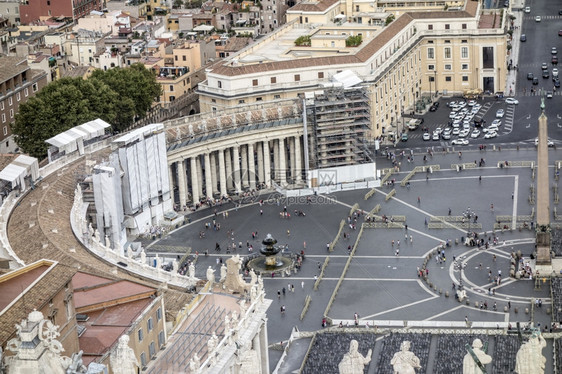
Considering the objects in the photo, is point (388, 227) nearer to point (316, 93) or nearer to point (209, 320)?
point (316, 93)

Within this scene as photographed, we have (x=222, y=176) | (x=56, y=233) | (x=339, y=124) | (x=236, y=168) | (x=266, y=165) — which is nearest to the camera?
(x=56, y=233)

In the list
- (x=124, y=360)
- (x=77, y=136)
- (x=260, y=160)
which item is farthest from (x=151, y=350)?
(x=260, y=160)

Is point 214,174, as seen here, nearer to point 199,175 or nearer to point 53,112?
point 199,175

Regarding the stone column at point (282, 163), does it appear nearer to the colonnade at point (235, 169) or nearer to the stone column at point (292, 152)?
the colonnade at point (235, 169)

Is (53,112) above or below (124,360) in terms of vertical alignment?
below

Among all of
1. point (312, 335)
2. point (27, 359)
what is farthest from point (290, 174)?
point (27, 359)

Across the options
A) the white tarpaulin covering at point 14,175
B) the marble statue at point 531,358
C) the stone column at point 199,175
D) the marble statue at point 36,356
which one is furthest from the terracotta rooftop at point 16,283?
the stone column at point 199,175
